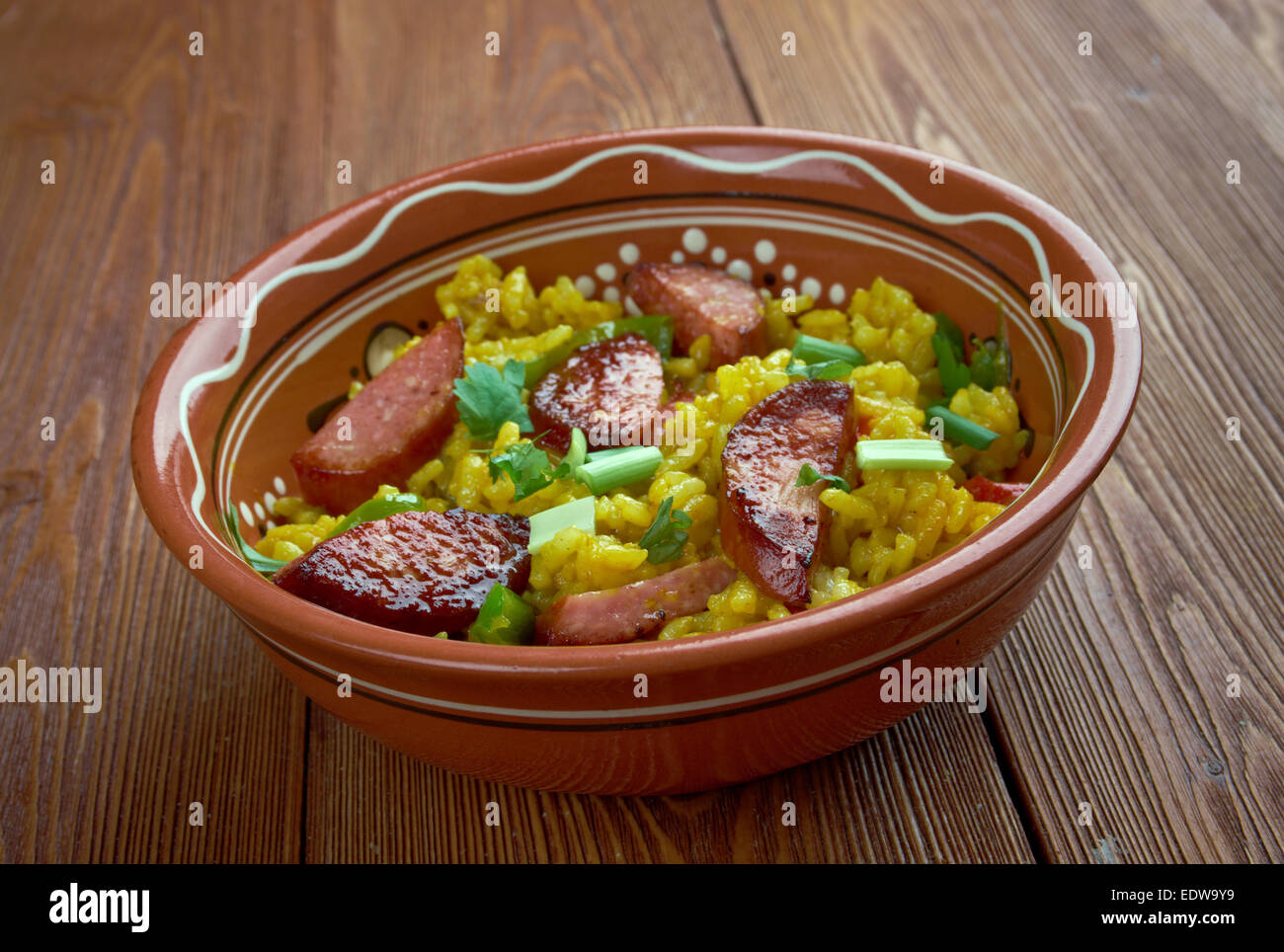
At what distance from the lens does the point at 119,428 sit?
3.33m

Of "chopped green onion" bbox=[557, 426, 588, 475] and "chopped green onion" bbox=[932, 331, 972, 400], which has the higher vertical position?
"chopped green onion" bbox=[932, 331, 972, 400]

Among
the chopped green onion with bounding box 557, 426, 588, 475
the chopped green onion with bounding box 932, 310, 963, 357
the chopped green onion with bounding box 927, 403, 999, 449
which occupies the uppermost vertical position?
the chopped green onion with bounding box 932, 310, 963, 357

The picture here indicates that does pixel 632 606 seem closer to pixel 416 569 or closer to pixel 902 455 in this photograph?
pixel 416 569

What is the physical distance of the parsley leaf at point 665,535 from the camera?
222 centimetres

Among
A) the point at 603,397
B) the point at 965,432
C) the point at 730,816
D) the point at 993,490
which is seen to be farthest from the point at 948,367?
the point at 730,816

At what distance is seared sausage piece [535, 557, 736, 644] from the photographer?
210 centimetres

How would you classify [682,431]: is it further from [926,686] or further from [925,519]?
[926,686]

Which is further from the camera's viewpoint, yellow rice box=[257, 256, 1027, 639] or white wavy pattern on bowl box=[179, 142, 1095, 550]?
white wavy pattern on bowl box=[179, 142, 1095, 550]

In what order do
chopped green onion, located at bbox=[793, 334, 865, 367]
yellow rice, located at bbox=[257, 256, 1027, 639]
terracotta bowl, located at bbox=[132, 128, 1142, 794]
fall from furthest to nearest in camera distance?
chopped green onion, located at bbox=[793, 334, 865, 367]
yellow rice, located at bbox=[257, 256, 1027, 639]
terracotta bowl, located at bbox=[132, 128, 1142, 794]

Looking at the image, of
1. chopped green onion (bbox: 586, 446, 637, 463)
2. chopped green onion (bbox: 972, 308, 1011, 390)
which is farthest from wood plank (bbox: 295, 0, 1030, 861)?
chopped green onion (bbox: 972, 308, 1011, 390)

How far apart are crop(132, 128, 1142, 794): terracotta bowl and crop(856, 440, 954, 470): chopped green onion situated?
231 millimetres

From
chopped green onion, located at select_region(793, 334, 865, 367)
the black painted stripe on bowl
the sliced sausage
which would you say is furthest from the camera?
chopped green onion, located at select_region(793, 334, 865, 367)

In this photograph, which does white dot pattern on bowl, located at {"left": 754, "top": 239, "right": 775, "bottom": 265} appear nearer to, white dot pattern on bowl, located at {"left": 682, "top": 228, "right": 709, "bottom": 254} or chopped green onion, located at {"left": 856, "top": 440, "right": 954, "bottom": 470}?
white dot pattern on bowl, located at {"left": 682, "top": 228, "right": 709, "bottom": 254}

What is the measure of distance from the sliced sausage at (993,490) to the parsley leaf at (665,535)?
0.58 metres
